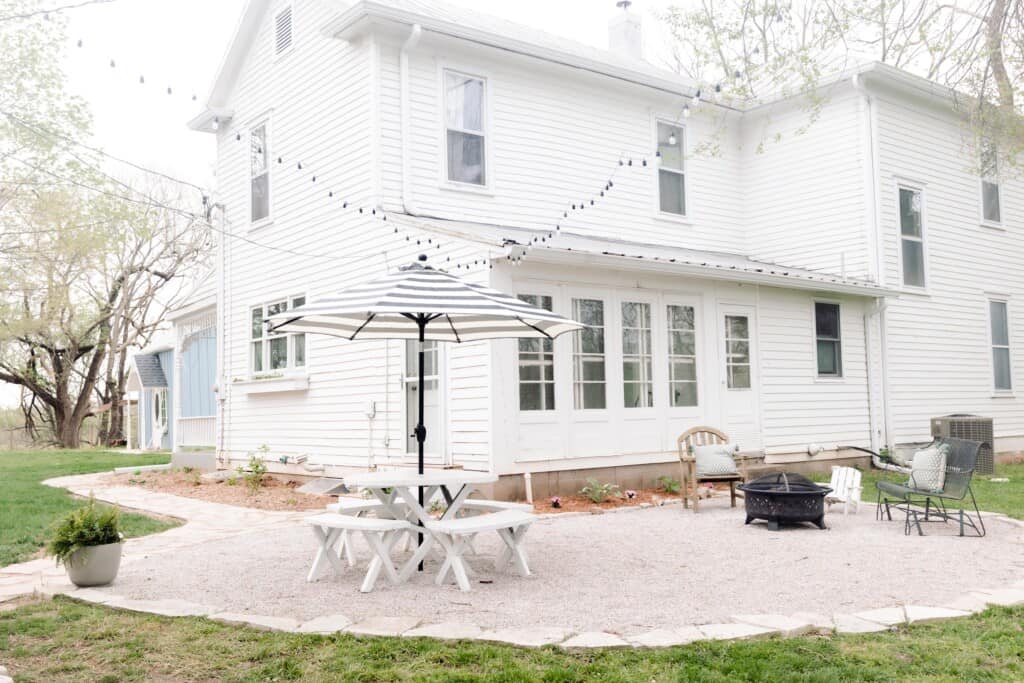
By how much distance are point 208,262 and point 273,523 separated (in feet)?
71.2

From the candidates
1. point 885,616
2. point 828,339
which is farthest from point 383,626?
point 828,339

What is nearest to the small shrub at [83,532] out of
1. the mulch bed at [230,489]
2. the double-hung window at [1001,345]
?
the mulch bed at [230,489]

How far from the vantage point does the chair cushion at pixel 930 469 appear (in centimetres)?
752

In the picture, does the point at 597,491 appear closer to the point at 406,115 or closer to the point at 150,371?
the point at 406,115

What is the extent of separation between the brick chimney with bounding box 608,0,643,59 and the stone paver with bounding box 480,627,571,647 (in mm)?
13492

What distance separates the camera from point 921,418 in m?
14.0

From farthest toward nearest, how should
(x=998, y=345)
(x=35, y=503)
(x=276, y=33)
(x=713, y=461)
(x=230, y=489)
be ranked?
(x=998, y=345)
(x=276, y=33)
(x=230, y=489)
(x=35, y=503)
(x=713, y=461)

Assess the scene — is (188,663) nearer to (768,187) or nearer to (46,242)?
(768,187)

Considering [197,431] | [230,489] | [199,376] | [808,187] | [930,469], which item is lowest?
[230,489]

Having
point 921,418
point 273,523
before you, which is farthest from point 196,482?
point 921,418

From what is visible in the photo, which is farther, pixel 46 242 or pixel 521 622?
pixel 46 242

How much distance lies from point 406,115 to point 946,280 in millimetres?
9850

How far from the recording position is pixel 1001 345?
15805 mm

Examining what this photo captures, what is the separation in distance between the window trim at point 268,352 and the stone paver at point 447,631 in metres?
8.04
